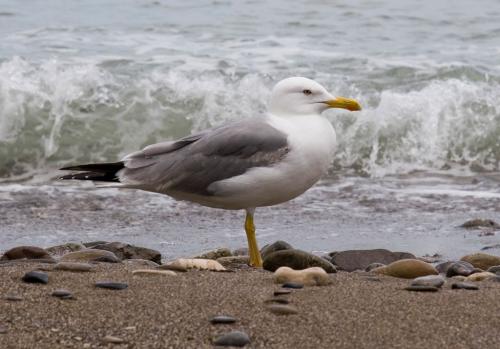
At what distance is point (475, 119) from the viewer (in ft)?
34.7

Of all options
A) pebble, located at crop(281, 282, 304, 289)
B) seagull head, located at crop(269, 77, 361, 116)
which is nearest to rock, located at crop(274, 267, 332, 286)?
pebble, located at crop(281, 282, 304, 289)

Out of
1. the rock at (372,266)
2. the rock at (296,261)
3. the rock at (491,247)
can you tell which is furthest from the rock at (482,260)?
the rock at (296,261)

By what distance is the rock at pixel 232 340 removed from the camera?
3719 millimetres

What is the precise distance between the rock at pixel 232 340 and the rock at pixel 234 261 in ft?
6.70

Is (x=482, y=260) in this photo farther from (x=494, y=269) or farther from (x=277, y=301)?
(x=277, y=301)

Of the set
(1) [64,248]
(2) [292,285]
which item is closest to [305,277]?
(2) [292,285]

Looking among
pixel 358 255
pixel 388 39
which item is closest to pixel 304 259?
pixel 358 255

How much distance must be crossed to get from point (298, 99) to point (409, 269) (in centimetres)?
113

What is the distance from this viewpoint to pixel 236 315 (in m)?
4.05

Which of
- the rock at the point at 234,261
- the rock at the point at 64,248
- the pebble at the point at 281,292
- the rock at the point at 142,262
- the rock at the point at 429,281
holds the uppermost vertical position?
the pebble at the point at 281,292

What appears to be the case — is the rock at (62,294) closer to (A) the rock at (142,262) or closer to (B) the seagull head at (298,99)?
(A) the rock at (142,262)

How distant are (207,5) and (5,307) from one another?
13.5 m

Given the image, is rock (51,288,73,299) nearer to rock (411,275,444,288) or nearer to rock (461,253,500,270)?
rock (411,275,444,288)

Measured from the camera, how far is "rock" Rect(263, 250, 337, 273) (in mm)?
5434
